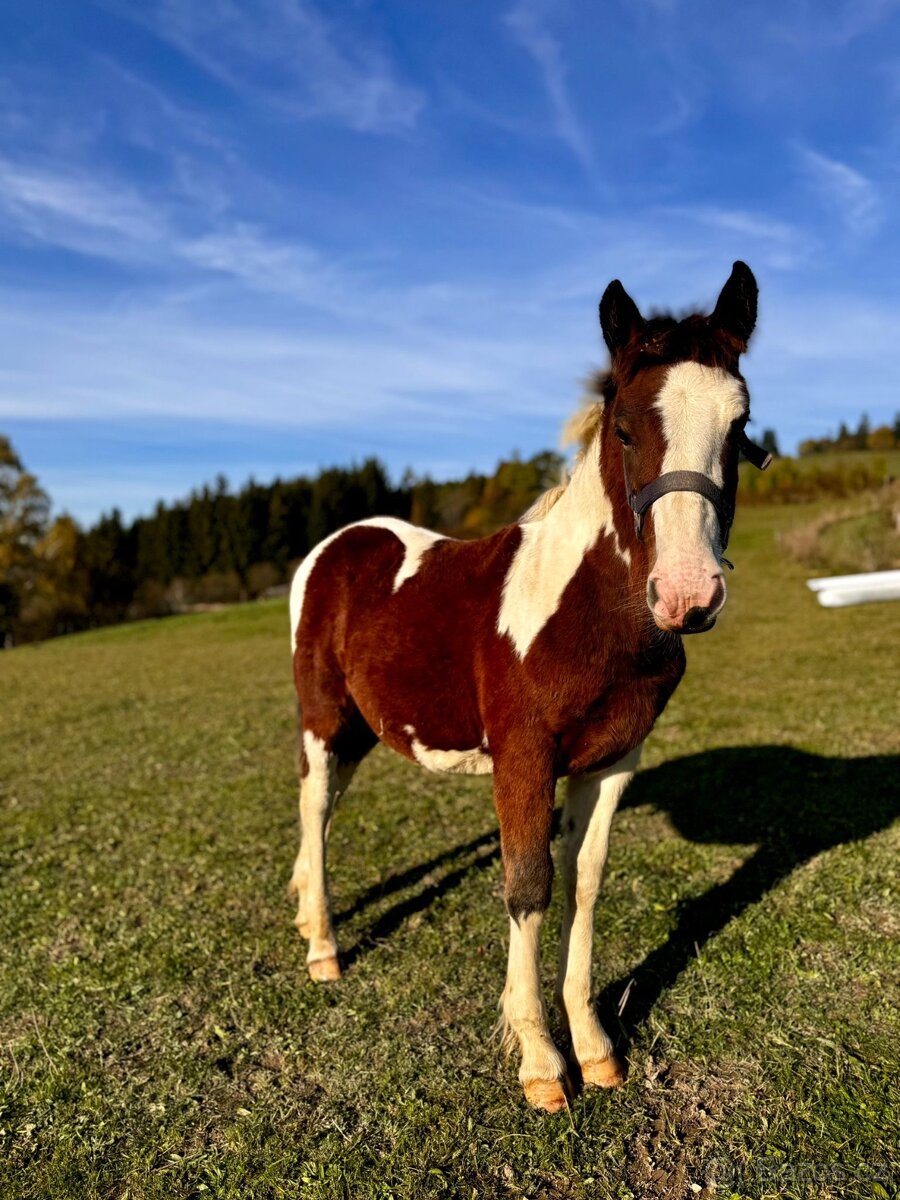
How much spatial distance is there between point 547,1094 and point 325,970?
5.03 feet

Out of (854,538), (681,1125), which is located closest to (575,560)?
(681,1125)

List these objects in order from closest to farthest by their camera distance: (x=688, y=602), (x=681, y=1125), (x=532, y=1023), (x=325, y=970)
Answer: (x=688, y=602) → (x=681, y=1125) → (x=532, y=1023) → (x=325, y=970)

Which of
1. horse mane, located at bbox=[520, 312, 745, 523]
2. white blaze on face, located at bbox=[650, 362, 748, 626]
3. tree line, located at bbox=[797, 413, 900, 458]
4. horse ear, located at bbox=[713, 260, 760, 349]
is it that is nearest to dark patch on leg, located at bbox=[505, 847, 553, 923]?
white blaze on face, located at bbox=[650, 362, 748, 626]

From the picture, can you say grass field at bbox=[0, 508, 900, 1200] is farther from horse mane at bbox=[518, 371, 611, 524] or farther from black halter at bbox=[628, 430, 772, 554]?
horse mane at bbox=[518, 371, 611, 524]

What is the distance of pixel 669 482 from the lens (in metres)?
2.47

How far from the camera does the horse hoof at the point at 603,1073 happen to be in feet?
10.5

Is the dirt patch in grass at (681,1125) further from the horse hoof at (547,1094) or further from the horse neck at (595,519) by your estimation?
Answer: the horse neck at (595,519)

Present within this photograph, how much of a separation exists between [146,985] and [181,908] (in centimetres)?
103

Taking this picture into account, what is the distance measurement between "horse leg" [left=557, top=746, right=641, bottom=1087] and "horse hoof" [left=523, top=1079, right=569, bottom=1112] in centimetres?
23

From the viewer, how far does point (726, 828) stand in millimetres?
5855

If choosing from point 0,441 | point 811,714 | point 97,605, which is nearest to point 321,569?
point 811,714

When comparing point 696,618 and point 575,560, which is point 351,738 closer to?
point 575,560

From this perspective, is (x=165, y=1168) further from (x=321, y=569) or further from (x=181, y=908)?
(x=321, y=569)

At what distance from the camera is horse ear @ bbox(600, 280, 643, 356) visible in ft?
9.13
